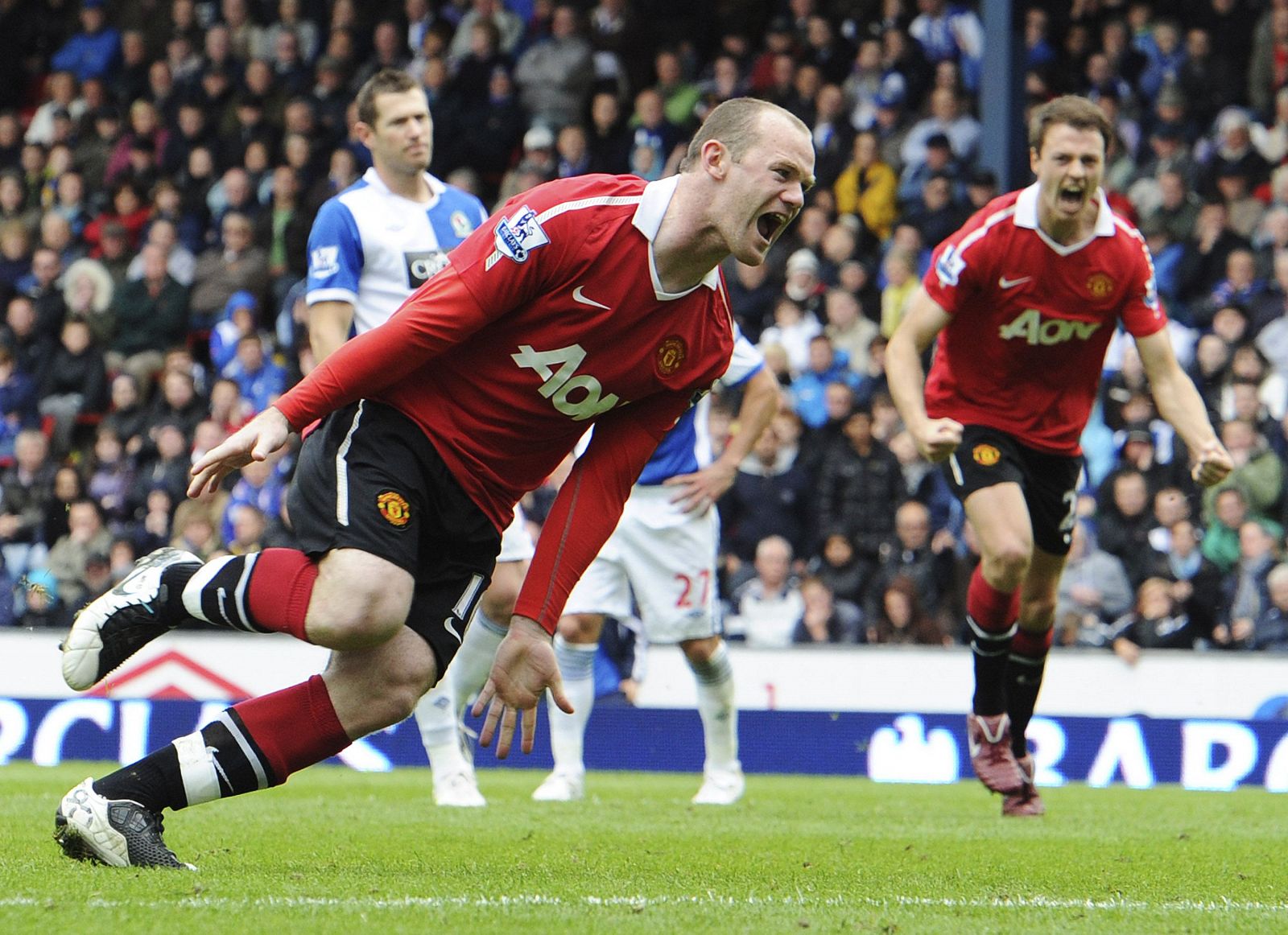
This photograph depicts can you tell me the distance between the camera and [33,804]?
7.27 meters

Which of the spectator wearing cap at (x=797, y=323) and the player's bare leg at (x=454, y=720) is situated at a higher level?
the spectator wearing cap at (x=797, y=323)

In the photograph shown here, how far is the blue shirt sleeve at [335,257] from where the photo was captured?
7.50 meters

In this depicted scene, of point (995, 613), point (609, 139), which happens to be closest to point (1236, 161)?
point (609, 139)

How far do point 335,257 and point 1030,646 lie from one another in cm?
337

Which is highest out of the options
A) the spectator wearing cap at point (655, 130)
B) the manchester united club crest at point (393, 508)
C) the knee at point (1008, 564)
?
the spectator wearing cap at point (655, 130)

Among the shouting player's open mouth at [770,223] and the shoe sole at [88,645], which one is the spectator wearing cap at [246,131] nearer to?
the shoe sole at [88,645]

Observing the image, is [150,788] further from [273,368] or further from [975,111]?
[975,111]

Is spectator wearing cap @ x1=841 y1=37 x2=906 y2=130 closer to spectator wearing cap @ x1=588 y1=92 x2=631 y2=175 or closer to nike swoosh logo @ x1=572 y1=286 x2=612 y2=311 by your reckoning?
spectator wearing cap @ x1=588 y1=92 x2=631 y2=175

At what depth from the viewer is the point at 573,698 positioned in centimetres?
894

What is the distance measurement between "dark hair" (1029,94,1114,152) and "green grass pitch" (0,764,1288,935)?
2.75 meters

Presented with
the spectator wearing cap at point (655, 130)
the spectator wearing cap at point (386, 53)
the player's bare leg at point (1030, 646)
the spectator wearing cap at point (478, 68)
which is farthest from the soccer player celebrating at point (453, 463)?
the spectator wearing cap at point (386, 53)

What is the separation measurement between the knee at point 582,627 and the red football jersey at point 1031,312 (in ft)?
6.61

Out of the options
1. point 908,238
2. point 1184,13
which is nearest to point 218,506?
point 908,238

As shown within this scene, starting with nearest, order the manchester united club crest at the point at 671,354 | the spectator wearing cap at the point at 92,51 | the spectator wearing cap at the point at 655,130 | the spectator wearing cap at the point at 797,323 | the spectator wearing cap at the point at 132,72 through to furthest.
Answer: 1. the manchester united club crest at the point at 671,354
2. the spectator wearing cap at the point at 797,323
3. the spectator wearing cap at the point at 655,130
4. the spectator wearing cap at the point at 132,72
5. the spectator wearing cap at the point at 92,51
